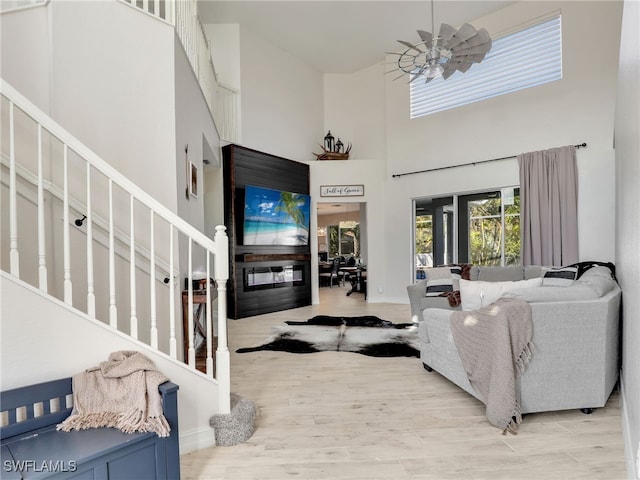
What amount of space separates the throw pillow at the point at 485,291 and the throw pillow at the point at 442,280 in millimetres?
2001

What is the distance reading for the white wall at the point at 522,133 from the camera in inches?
206

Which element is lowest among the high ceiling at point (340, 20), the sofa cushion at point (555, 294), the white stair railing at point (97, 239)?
the sofa cushion at point (555, 294)

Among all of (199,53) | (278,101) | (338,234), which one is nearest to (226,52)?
(278,101)

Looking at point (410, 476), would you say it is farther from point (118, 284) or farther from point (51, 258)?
point (51, 258)

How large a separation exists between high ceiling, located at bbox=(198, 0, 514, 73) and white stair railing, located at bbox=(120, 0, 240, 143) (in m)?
1.30

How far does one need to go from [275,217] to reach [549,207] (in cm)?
449

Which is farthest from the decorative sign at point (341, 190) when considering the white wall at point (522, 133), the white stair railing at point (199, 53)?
the white stair railing at point (199, 53)

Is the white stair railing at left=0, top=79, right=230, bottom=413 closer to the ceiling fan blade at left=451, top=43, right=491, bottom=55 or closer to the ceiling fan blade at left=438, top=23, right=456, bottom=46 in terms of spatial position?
the ceiling fan blade at left=438, top=23, right=456, bottom=46

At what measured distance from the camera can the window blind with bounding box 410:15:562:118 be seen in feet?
19.1

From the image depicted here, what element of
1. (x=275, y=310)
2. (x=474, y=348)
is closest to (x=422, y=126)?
(x=275, y=310)

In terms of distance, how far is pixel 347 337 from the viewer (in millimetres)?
4711

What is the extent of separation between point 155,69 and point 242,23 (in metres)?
4.57

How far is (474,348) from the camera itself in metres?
2.56

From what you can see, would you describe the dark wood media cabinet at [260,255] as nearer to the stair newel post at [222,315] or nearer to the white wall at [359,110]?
the white wall at [359,110]
